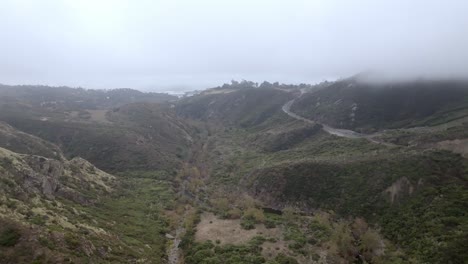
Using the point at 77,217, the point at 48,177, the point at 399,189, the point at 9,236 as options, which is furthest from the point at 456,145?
the point at 48,177

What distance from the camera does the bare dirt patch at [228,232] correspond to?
69.2 metres

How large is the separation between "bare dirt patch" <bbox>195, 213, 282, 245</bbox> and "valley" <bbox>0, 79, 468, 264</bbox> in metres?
0.22

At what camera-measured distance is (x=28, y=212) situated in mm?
53188

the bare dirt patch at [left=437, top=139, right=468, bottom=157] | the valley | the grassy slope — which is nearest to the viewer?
the grassy slope

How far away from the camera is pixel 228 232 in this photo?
7275cm

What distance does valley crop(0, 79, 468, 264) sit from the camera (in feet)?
182

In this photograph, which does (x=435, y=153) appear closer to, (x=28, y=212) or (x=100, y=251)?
(x=100, y=251)

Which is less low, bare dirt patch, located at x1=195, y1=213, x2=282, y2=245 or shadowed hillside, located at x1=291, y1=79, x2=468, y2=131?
shadowed hillside, located at x1=291, y1=79, x2=468, y2=131

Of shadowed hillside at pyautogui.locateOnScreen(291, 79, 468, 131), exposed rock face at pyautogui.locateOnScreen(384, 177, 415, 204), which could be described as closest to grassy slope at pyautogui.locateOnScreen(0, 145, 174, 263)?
exposed rock face at pyautogui.locateOnScreen(384, 177, 415, 204)

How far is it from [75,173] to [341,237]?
65.9 m

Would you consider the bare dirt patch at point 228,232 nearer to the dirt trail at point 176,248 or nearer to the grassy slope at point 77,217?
the dirt trail at point 176,248

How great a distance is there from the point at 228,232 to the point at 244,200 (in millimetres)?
20076

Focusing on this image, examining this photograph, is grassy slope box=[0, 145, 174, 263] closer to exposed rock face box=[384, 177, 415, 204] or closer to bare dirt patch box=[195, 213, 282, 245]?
bare dirt patch box=[195, 213, 282, 245]

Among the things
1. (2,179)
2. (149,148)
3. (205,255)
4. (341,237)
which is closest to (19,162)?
(2,179)
